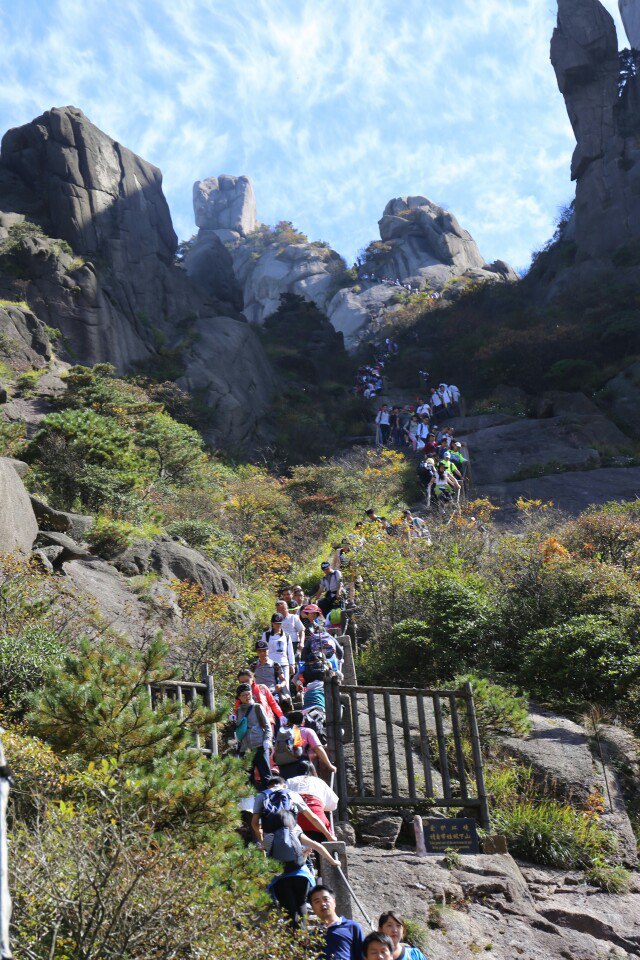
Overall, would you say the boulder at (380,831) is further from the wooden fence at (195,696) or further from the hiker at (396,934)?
the hiker at (396,934)

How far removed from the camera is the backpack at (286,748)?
8492 mm

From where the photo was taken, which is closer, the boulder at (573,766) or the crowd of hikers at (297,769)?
the crowd of hikers at (297,769)

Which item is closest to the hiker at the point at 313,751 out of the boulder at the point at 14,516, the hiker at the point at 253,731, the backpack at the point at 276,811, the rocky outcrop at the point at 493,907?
the hiker at the point at 253,731

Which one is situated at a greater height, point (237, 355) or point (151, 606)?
point (237, 355)

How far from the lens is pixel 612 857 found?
9148 millimetres

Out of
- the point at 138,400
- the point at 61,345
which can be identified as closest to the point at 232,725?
the point at 138,400

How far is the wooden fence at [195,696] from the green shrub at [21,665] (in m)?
1.31

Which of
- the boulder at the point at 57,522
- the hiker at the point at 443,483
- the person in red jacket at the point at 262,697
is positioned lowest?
the person in red jacket at the point at 262,697

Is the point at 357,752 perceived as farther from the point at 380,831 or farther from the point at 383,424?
the point at 383,424

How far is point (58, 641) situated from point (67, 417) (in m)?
12.2

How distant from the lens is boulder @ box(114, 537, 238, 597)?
1664 cm

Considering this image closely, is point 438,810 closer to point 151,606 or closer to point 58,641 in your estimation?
point 58,641

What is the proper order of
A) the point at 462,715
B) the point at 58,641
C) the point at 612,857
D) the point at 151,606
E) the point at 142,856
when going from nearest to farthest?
the point at 142,856, the point at 612,857, the point at 58,641, the point at 462,715, the point at 151,606

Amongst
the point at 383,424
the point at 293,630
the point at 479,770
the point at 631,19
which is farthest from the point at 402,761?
the point at 631,19
